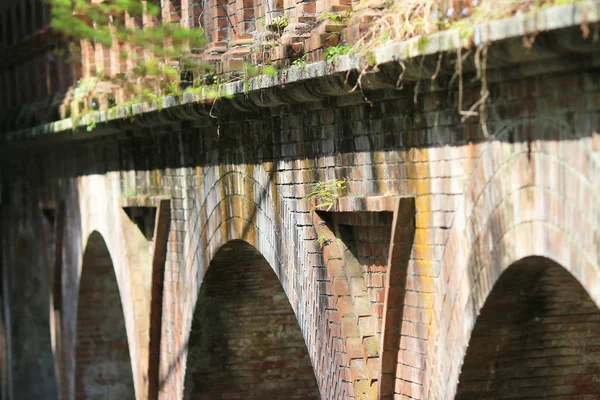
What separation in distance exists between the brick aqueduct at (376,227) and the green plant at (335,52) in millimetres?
96

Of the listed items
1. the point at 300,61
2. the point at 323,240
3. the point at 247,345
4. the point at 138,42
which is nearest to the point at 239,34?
the point at 138,42

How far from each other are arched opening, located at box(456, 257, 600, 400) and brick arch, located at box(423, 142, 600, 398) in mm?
94

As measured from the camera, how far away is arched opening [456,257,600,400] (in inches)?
274

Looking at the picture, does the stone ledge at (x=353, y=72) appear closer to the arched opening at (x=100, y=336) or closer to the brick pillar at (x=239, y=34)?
the brick pillar at (x=239, y=34)

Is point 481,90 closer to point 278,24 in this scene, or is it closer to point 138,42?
point 278,24

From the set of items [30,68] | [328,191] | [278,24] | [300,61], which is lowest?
[328,191]

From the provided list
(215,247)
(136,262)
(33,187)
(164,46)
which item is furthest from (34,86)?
(215,247)

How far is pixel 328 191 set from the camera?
8688mm

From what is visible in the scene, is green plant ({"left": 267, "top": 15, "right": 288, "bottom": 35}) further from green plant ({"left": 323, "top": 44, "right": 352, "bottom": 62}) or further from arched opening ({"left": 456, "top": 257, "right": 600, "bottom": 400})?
arched opening ({"left": 456, "top": 257, "right": 600, "bottom": 400})

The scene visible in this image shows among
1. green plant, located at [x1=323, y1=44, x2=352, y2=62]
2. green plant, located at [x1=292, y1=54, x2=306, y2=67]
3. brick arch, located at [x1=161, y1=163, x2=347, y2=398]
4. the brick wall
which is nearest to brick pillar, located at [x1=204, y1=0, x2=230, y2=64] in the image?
brick arch, located at [x1=161, y1=163, x2=347, y2=398]

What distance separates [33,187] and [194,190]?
784 cm

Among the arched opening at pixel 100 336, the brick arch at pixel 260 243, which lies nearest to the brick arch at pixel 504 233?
the brick arch at pixel 260 243

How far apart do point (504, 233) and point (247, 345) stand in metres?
6.09

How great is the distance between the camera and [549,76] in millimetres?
5996
